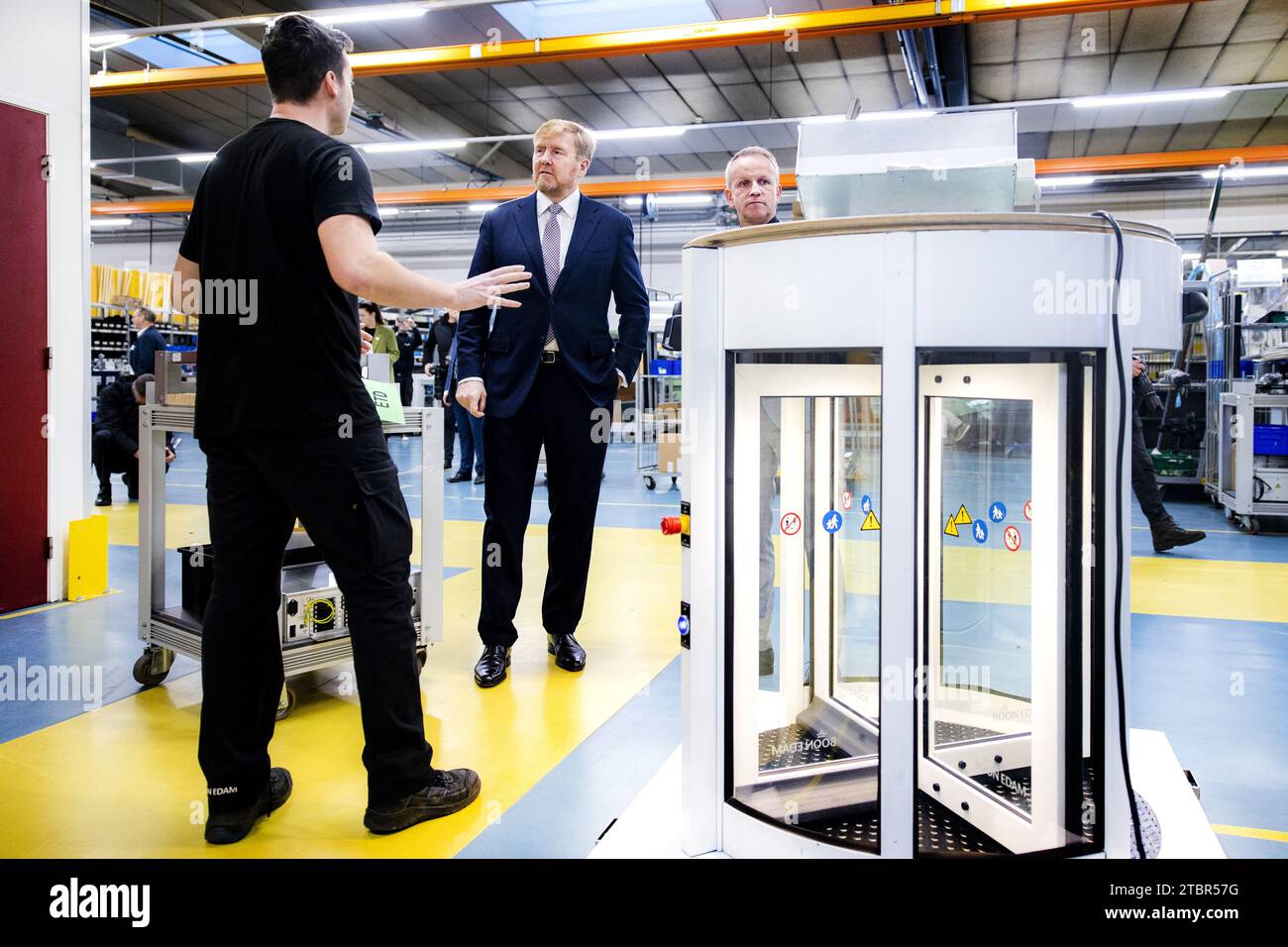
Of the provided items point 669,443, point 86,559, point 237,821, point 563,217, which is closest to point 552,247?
point 563,217

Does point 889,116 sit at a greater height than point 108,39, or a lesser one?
lesser

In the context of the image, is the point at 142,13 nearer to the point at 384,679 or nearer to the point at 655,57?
the point at 655,57

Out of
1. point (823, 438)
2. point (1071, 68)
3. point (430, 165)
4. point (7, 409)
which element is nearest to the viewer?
point (823, 438)

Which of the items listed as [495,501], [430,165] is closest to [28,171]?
[495,501]

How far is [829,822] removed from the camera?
5.02 ft

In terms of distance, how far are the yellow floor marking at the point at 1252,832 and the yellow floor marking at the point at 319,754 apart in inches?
51.8

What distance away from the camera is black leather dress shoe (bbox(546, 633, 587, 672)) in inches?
105

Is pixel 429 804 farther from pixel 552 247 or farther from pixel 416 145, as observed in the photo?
pixel 416 145

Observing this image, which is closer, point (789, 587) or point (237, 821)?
point (237, 821)

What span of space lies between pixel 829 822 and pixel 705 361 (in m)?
0.81

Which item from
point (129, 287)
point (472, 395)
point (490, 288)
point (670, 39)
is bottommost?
point (472, 395)

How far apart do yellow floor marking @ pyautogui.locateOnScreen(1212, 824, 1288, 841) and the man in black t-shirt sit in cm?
145

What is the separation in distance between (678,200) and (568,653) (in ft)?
38.3
